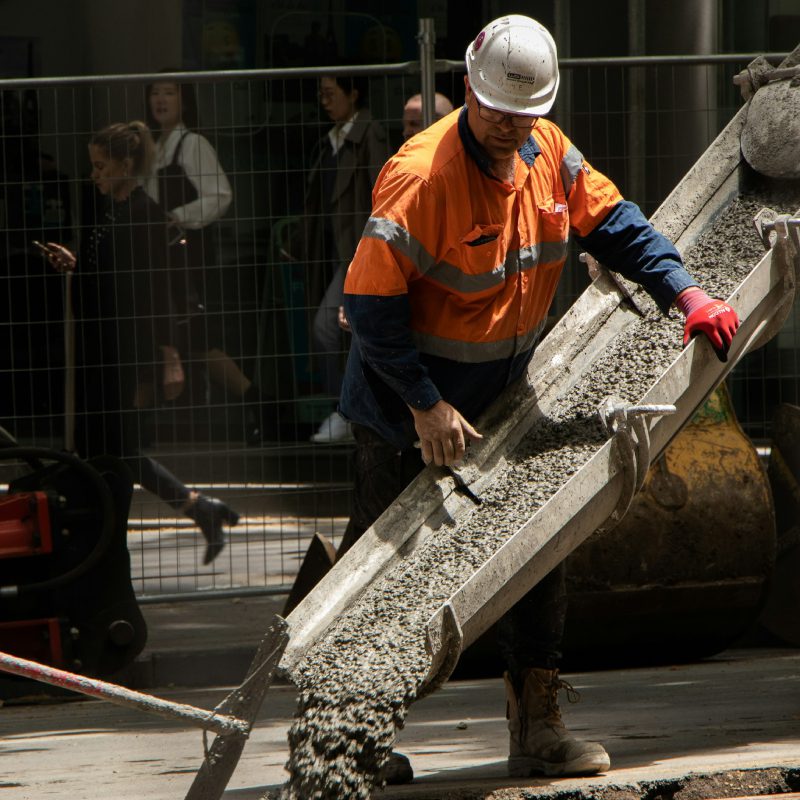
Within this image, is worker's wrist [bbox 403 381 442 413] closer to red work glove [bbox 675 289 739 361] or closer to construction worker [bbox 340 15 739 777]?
construction worker [bbox 340 15 739 777]

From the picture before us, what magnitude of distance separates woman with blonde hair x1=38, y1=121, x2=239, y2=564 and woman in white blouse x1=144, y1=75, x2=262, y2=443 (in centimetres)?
5

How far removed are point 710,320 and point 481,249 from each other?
0.63 m

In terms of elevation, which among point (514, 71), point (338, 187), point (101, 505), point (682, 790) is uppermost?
point (514, 71)

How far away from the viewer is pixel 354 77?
6.14 meters

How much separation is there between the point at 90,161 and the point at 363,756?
3.49 meters

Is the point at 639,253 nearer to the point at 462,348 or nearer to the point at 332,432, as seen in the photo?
the point at 462,348

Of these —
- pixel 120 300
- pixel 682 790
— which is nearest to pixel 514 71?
pixel 682 790

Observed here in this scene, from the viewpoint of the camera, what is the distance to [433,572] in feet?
12.1

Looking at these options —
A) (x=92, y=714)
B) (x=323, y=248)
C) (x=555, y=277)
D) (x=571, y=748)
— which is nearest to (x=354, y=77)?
(x=323, y=248)

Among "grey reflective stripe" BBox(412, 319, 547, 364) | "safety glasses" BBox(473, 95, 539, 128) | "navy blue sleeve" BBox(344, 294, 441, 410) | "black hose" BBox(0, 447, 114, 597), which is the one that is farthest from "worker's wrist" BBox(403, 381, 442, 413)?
"black hose" BBox(0, 447, 114, 597)

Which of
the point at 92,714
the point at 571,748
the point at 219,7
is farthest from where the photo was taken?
the point at 219,7

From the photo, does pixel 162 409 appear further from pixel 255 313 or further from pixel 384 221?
pixel 384 221

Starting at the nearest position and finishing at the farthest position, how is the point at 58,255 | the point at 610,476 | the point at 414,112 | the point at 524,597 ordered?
the point at 610,476, the point at 524,597, the point at 58,255, the point at 414,112

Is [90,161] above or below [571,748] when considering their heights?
above
